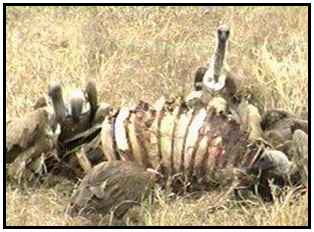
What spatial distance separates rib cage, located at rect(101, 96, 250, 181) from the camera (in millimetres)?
4480

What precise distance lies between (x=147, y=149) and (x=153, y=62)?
4.59 ft

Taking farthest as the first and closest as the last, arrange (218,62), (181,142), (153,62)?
1. (153,62)
2. (218,62)
3. (181,142)

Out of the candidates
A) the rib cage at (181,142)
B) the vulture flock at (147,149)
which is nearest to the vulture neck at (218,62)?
the vulture flock at (147,149)

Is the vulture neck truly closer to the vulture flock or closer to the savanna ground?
the vulture flock

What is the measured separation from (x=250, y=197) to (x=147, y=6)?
2153 millimetres

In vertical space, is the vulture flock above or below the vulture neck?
below

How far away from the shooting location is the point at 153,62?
19.2 feet

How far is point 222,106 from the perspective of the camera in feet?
15.5

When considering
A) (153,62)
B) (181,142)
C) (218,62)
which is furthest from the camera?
(153,62)

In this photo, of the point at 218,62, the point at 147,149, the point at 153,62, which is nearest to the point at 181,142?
the point at 147,149

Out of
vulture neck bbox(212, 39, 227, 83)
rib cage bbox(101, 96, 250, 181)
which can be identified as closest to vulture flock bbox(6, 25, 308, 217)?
rib cage bbox(101, 96, 250, 181)

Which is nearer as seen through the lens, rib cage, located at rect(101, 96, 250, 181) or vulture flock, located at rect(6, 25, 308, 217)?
vulture flock, located at rect(6, 25, 308, 217)

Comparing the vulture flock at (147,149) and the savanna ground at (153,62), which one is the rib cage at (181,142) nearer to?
the vulture flock at (147,149)

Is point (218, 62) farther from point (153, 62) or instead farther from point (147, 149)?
point (153, 62)
